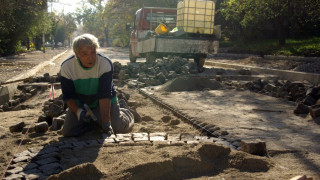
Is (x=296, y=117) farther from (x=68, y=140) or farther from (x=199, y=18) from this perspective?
(x=199, y=18)

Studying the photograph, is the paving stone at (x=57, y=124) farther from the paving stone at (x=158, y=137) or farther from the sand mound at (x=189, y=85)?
the sand mound at (x=189, y=85)

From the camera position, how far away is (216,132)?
4.37 metres

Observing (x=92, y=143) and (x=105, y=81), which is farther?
(x=105, y=81)

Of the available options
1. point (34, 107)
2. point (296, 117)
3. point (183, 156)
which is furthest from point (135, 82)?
point (183, 156)

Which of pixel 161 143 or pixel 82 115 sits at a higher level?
pixel 82 115

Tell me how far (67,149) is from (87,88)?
909 millimetres

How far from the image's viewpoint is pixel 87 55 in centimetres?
387

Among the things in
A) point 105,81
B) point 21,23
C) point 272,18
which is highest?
point 272,18

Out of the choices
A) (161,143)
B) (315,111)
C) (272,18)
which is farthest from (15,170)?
(272,18)

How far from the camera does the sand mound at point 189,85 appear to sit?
8320 mm

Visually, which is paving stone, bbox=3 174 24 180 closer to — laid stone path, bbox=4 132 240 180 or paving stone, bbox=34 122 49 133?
laid stone path, bbox=4 132 240 180

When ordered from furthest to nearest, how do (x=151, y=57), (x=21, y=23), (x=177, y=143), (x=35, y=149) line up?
(x=21, y=23) → (x=151, y=57) → (x=177, y=143) → (x=35, y=149)

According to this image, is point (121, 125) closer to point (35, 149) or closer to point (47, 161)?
point (35, 149)

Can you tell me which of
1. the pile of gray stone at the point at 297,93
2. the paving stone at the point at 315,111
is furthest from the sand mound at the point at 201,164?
the pile of gray stone at the point at 297,93
